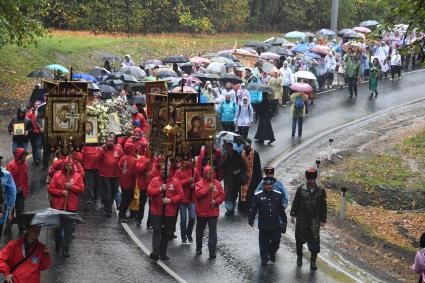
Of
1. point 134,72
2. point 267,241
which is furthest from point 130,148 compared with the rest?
point 134,72

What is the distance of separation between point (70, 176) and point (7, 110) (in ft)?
49.3

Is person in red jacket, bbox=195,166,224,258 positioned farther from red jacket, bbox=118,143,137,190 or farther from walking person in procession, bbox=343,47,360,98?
walking person in procession, bbox=343,47,360,98

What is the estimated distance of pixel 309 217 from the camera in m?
17.6

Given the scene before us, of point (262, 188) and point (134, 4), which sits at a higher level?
point (134, 4)

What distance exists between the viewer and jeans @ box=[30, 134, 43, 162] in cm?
2433

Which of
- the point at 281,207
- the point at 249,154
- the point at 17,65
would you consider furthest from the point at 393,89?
the point at 281,207

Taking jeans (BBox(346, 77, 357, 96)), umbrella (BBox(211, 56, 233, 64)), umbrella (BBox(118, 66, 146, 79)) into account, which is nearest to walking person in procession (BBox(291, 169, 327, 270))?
umbrella (BBox(118, 66, 146, 79))

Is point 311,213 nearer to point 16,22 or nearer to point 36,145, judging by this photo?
point 36,145

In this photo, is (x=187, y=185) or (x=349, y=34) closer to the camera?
(x=187, y=185)

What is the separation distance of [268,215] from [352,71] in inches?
733

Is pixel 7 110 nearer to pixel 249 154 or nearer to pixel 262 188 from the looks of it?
pixel 249 154

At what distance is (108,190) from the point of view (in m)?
20.6

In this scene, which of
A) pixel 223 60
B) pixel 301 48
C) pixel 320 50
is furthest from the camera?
pixel 301 48

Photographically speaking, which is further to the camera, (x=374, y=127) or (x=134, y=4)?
(x=134, y=4)
